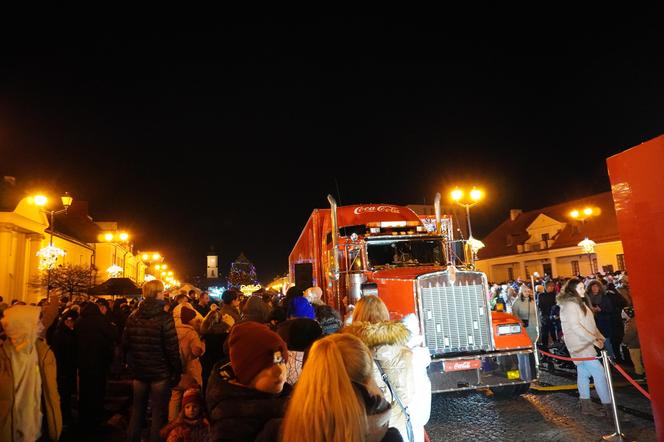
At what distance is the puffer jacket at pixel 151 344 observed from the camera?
5039mm

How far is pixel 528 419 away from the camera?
21.6 feet

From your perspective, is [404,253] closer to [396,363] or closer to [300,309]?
[300,309]

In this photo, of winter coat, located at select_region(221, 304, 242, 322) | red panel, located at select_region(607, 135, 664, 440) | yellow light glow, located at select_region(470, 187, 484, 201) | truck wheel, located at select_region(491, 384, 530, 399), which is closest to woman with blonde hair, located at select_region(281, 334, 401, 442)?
red panel, located at select_region(607, 135, 664, 440)

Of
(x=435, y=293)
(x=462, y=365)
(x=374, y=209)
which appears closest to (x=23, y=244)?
(x=374, y=209)

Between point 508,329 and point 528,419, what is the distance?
A: 135cm

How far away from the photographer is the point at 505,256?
49.3 m

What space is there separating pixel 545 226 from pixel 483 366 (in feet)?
139

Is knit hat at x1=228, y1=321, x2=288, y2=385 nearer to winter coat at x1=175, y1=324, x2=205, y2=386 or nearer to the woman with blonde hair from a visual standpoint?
the woman with blonde hair

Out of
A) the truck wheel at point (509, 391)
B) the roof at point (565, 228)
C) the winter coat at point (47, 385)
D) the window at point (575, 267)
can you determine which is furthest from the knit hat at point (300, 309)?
the window at point (575, 267)

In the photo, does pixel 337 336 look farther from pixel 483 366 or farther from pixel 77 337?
pixel 77 337

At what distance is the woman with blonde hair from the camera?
1.75 meters

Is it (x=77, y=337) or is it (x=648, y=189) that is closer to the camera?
(x=648, y=189)

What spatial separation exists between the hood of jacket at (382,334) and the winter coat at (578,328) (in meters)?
4.60

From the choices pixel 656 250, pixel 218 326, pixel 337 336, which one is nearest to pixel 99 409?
pixel 218 326
